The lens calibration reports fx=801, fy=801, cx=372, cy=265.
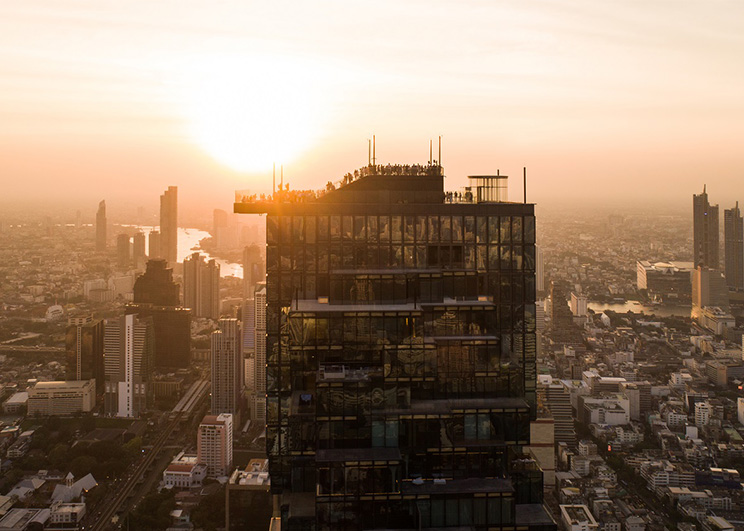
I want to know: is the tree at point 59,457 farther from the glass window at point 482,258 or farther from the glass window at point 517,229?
the glass window at point 517,229

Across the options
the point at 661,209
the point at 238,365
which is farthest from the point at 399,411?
the point at 661,209

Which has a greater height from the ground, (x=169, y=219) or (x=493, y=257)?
(x=169, y=219)

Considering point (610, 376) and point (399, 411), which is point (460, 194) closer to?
point (399, 411)

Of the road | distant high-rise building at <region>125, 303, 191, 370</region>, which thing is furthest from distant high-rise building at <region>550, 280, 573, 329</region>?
the road

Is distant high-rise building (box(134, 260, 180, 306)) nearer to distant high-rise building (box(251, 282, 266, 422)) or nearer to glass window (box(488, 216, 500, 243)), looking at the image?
distant high-rise building (box(251, 282, 266, 422))

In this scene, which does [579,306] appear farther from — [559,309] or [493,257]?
[493,257]

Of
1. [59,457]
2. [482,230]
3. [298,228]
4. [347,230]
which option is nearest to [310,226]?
[298,228]
